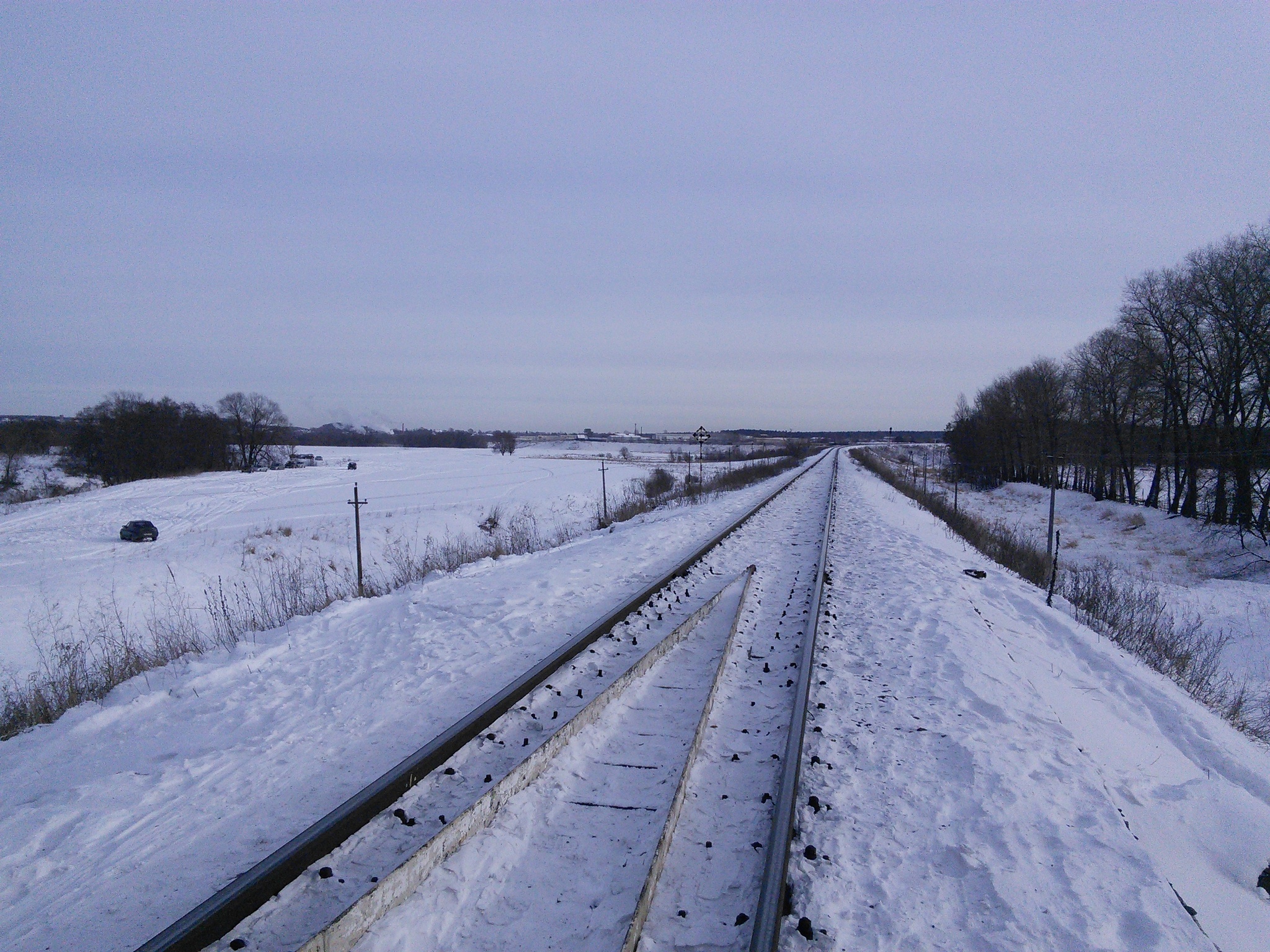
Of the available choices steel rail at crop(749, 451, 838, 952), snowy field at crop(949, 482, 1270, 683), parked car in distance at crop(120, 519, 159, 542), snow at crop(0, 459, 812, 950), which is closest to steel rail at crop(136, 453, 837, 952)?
snow at crop(0, 459, 812, 950)

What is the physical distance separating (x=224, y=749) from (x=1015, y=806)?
5285 millimetres

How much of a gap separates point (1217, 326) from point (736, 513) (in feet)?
87.1

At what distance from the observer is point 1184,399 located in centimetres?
3194

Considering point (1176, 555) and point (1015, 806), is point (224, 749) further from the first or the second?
point (1176, 555)

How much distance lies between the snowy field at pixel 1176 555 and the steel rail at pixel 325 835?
42.0ft

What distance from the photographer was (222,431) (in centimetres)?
7275

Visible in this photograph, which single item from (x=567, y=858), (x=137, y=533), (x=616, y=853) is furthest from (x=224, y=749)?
(x=137, y=533)

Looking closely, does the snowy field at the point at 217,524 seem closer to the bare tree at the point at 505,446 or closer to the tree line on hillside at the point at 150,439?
the tree line on hillside at the point at 150,439

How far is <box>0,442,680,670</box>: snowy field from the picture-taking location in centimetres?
1858

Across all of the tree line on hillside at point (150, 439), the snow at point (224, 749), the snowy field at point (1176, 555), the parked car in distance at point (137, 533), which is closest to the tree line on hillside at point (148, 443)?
the tree line on hillside at point (150, 439)

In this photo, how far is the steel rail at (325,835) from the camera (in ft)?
8.49

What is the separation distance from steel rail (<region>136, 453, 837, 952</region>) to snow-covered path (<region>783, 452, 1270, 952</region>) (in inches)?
88.2

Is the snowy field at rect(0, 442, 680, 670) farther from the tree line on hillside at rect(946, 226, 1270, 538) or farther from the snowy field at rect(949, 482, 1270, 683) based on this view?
the tree line on hillside at rect(946, 226, 1270, 538)

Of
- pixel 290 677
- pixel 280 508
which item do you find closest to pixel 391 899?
pixel 290 677
